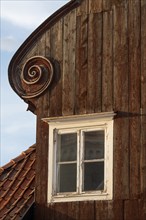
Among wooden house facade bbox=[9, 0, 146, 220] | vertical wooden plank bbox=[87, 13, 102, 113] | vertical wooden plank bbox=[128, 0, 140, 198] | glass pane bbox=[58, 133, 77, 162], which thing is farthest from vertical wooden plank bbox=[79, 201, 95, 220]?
vertical wooden plank bbox=[87, 13, 102, 113]

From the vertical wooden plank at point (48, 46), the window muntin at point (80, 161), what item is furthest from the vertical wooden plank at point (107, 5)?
the window muntin at point (80, 161)

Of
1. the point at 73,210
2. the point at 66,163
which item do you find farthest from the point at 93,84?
the point at 73,210

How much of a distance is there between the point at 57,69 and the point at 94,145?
1.42m

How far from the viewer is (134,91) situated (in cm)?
1222

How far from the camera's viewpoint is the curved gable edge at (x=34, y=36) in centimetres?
1309

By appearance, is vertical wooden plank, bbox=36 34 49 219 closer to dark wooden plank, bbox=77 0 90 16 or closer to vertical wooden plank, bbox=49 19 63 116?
vertical wooden plank, bbox=49 19 63 116

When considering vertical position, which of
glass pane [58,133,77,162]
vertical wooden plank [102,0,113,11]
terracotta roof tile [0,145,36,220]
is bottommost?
terracotta roof tile [0,145,36,220]

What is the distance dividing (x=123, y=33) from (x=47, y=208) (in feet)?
9.46

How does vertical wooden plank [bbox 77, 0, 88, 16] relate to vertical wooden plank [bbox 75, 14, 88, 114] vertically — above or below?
above

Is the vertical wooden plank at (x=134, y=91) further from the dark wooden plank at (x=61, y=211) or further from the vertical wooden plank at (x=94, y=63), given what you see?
the dark wooden plank at (x=61, y=211)

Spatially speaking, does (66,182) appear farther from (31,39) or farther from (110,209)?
(31,39)

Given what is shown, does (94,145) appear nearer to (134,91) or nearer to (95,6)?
(134,91)

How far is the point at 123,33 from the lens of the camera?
1255 centimetres

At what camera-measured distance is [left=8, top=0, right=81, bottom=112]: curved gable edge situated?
43.0ft
